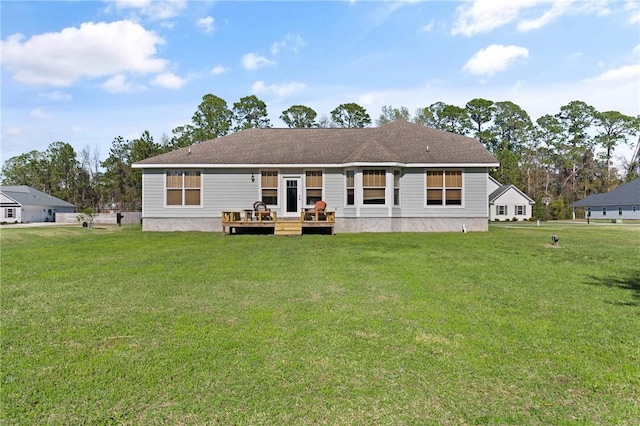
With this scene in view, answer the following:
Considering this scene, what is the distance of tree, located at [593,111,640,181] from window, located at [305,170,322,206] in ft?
189

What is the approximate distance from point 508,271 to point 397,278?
2533 millimetres

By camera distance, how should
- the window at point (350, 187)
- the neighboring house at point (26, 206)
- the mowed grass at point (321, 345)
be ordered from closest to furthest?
the mowed grass at point (321, 345) < the window at point (350, 187) < the neighboring house at point (26, 206)

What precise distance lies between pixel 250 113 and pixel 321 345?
48507 millimetres

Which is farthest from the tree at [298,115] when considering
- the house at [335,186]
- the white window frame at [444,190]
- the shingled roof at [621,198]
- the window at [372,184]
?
the shingled roof at [621,198]

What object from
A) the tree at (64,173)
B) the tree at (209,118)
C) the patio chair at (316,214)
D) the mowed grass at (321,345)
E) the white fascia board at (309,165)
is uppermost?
the tree at (209,118)

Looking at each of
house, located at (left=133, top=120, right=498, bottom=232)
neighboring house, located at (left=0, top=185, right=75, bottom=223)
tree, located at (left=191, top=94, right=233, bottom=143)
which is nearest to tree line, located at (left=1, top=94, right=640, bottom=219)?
neighboring house, located at (left=0, top=185, right=75, bottom=223)

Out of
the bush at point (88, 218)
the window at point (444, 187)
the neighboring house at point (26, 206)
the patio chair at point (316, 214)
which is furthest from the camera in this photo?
the neighboring house at point (26, 206)

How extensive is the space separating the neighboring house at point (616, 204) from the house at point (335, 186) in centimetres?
3632

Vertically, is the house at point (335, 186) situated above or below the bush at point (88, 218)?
above

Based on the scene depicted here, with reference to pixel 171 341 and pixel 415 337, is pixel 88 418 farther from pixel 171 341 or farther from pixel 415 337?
pixel 415 337

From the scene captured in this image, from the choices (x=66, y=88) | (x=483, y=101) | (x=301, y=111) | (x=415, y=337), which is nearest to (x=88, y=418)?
(x=415, y=337)

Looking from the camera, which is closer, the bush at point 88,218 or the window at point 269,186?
the window at point 269,186

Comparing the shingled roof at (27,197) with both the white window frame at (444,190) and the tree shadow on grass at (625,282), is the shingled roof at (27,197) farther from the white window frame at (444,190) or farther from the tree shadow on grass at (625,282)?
the tree shadow on grass at (625,282)

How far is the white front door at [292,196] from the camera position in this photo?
18406 millimetres
